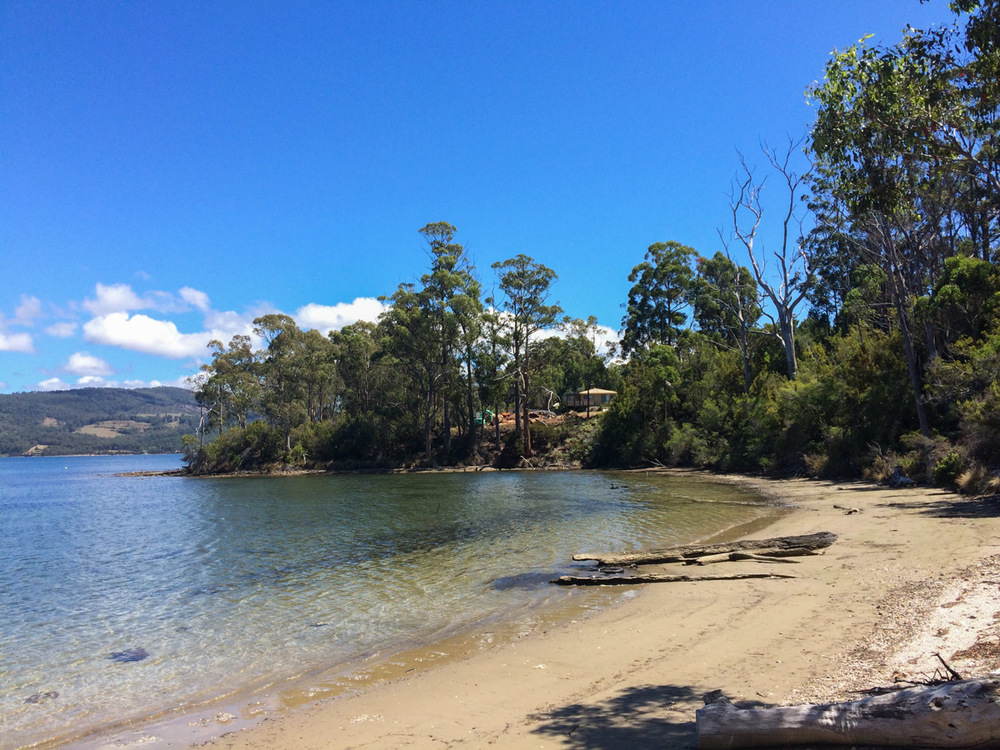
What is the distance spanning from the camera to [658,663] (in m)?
6.45

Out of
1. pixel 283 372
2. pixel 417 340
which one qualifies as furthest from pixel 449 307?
pixel 283 372

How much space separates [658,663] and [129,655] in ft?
23.2

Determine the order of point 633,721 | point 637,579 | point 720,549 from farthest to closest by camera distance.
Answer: point 720,549, point 637,579, point 633,721

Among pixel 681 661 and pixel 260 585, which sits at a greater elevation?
pixel 681 661

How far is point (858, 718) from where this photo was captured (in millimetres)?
3645

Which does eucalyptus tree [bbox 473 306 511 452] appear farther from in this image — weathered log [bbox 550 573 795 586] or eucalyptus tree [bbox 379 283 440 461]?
weathered log [bbox 550 573 795 586]

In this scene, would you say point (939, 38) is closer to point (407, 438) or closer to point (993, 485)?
point (993, 485)

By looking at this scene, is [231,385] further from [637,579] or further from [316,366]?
[637,579]

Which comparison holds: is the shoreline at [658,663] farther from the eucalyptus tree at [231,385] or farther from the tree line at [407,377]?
the eucalyptus tree at [231,385]

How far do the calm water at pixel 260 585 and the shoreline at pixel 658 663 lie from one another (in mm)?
1119

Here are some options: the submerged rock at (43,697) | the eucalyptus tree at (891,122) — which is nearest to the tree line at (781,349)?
the eucalyptus tree at (891,122)

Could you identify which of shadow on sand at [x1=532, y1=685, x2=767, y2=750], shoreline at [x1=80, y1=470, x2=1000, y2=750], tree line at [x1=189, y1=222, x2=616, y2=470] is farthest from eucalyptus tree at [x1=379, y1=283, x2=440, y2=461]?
shadow on sand at [x1=532, y1=685, x2=767, y2=750]

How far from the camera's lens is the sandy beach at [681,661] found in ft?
16.5

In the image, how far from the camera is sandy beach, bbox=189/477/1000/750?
16.5ft
